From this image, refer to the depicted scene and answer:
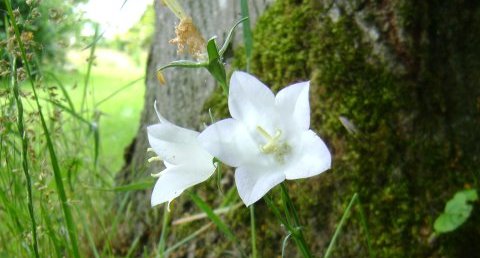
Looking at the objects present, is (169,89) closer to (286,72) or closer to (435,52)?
(286,72)

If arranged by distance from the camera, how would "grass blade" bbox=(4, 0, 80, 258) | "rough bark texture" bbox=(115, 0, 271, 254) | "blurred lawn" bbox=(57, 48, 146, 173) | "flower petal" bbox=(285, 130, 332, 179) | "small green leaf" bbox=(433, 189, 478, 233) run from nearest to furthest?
1. "flower petal" bbox=(285, 130, 332, 179)
2. "grass blade" bbox=(4, 0, 80, 258)
3. "small green leaf" bbox=(433, 189, 478, 233)
4. "rough bark texture" bbox=(115, 0, 271, 254)
5. "blurred lawn" bbox=(57, 48, 146, 173)

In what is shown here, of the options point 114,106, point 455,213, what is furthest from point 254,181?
point 114,106

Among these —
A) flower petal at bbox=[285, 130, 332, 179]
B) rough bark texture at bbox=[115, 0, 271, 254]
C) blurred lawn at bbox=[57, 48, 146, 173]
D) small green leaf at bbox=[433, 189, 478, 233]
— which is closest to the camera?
flower petal at bbox=[285, 130, 332, 179]

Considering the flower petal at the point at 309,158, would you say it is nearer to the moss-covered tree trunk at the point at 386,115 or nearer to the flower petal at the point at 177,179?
the flower petal at the point at 177,179

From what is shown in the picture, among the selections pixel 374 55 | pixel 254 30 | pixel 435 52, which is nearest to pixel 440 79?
pixel 435 52

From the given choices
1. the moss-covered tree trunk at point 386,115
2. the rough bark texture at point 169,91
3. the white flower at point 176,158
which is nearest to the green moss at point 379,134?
the moss-covered tree trunk at point 386,115

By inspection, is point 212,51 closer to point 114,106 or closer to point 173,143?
point 173,143

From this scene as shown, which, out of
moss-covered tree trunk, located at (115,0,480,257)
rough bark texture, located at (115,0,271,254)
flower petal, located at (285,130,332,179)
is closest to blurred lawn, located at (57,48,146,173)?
rough bark texture, located at (115,0,271,254)

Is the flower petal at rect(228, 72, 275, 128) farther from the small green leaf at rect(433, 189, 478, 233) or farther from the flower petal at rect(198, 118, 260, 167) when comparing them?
the small green leaf at rect(433, 189, 478, 233)
